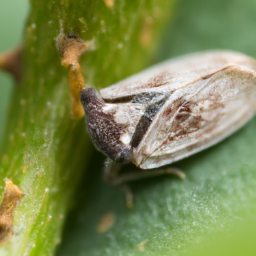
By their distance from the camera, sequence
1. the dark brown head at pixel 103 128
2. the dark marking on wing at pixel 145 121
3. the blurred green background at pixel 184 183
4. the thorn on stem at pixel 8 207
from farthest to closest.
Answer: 1. the dark marking on wing at pixel 145 121
2. the dark brown head at pixel 103 128
3. the blurred green background at pixel 184 183
4. the thorn on stem at pixel 8 207

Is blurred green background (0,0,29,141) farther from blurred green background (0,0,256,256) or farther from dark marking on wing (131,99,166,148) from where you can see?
dark marking on wing (131,99,166,148)

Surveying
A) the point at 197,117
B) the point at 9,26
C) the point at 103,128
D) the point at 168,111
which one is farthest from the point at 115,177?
the point at 9,26

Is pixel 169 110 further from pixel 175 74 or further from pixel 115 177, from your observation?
pixel 115 177

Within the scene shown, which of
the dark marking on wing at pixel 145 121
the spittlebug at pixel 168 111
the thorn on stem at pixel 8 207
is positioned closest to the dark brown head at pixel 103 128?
the spittlebug at pixel 168 111

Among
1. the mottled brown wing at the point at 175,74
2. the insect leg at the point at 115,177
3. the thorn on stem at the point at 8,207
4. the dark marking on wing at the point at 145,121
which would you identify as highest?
the mottled brown wing at the point at 175,74

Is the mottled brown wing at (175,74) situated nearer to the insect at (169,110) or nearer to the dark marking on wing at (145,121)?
the insect at (169,110)

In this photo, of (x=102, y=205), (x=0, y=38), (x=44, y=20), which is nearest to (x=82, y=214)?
(x=102, y=205)

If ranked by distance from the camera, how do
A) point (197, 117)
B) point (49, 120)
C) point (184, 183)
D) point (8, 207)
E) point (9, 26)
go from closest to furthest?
point (8, 207)
point (49, 120)
point (184, 183)
point (197, 117)
point (9, 26)
